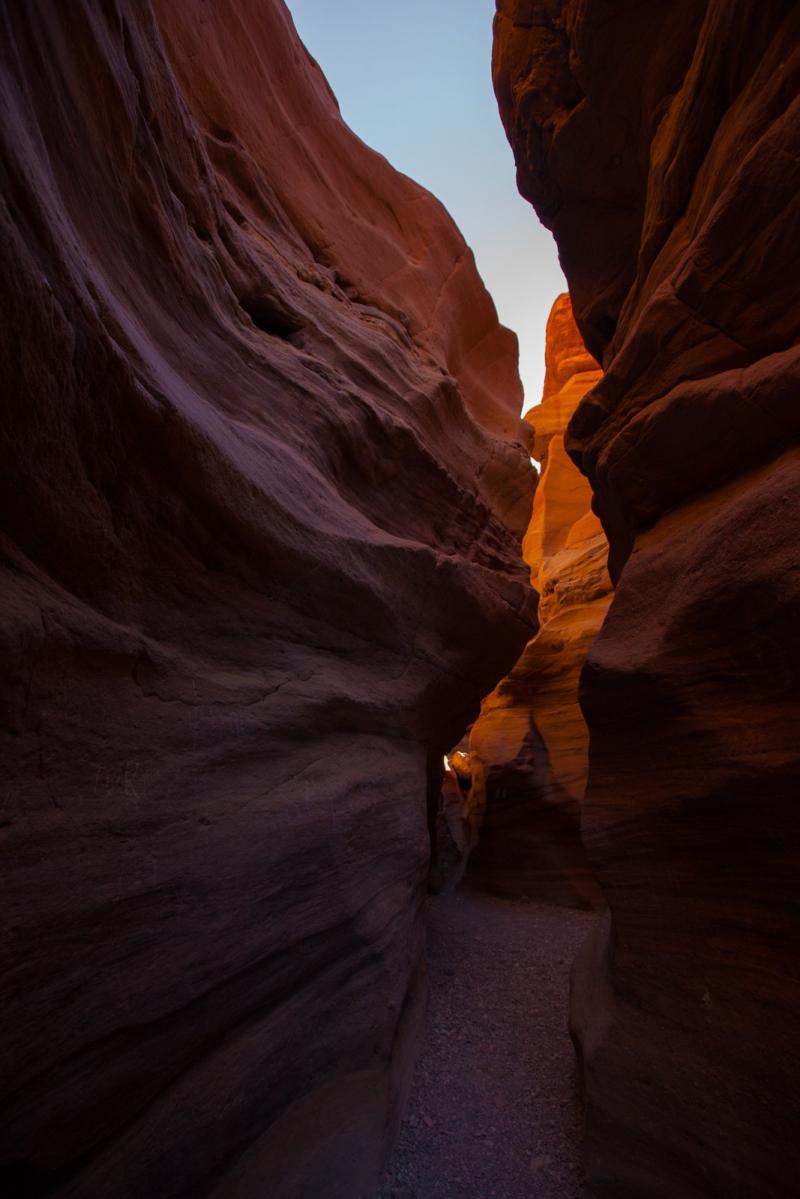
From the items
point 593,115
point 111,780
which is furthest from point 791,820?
point 593,115

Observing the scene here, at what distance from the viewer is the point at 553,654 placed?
40.9 ft

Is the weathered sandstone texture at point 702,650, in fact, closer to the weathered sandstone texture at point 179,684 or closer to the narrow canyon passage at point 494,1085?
the narrow canyon passage at point 494,1085

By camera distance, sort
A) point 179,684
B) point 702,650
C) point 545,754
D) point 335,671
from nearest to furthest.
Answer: point 179,684 < point 702,650 < point 335,671 < point 545,754

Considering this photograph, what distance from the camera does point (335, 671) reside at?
4457 millimetres

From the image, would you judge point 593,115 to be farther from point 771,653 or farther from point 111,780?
point 111,780

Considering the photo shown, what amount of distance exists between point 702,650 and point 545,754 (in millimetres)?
8602

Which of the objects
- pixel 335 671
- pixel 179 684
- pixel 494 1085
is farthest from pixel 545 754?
pixel 179 684

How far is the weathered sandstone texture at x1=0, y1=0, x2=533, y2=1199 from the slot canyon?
21mm

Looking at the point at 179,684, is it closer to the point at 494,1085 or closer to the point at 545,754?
the point at 494,1085

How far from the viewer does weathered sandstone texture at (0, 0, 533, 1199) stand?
2.32m

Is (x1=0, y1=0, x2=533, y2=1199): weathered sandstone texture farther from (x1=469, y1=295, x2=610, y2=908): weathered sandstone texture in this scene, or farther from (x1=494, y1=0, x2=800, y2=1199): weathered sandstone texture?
(x1=469, y1=295, x2=610, y2=908): weathered sandstone texture

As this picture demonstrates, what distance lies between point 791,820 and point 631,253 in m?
6.91

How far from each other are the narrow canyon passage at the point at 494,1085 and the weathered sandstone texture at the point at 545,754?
293 cm

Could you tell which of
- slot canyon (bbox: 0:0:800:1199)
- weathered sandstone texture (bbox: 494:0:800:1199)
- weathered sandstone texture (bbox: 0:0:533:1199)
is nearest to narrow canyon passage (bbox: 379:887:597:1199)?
slot canyon (bbox: 0:0:800:1199)
